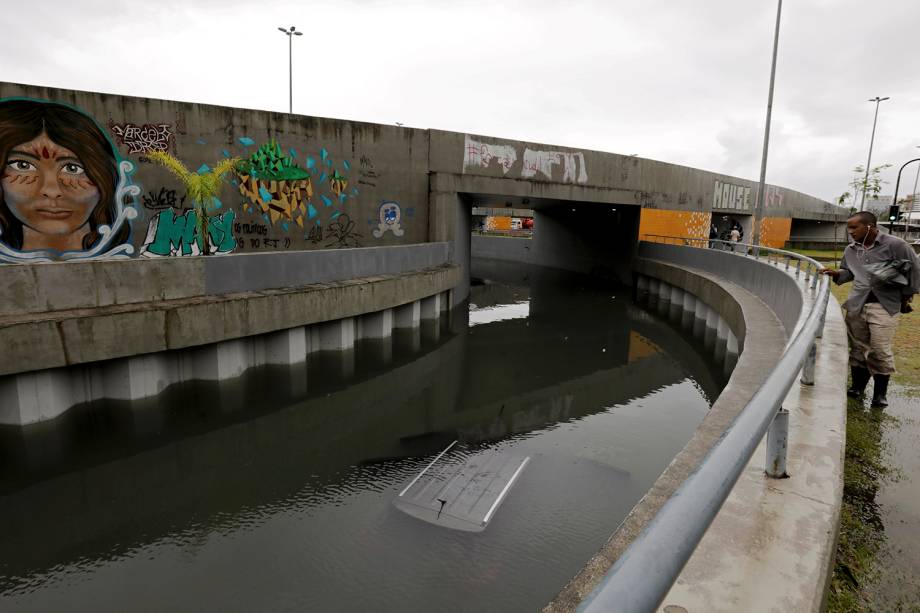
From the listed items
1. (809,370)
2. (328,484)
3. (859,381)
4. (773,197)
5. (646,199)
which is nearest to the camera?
(809,370)

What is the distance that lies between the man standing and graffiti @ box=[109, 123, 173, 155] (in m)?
14.4

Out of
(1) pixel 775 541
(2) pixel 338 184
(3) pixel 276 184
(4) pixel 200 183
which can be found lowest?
(1) pixel 775 541

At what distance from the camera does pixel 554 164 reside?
2300 cm

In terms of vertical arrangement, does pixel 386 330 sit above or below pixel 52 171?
below

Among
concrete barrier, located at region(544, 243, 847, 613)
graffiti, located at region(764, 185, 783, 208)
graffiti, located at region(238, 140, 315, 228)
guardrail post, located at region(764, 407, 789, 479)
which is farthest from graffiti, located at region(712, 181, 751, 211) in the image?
guardrail post, located at region(764, 407, 789, 479)

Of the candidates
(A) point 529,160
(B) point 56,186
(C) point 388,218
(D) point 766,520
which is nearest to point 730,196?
(A) point 529,160

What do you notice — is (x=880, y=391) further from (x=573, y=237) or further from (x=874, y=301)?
(x=573, y=237)

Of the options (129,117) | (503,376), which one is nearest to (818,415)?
(503,376)

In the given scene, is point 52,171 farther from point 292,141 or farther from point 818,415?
point 818,415

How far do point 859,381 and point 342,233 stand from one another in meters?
14.6

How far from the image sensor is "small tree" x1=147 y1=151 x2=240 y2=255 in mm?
12906

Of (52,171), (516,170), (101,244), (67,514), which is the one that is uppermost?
(516,170)

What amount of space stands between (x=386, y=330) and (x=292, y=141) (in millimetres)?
6361

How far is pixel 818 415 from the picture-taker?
3.85 metres
